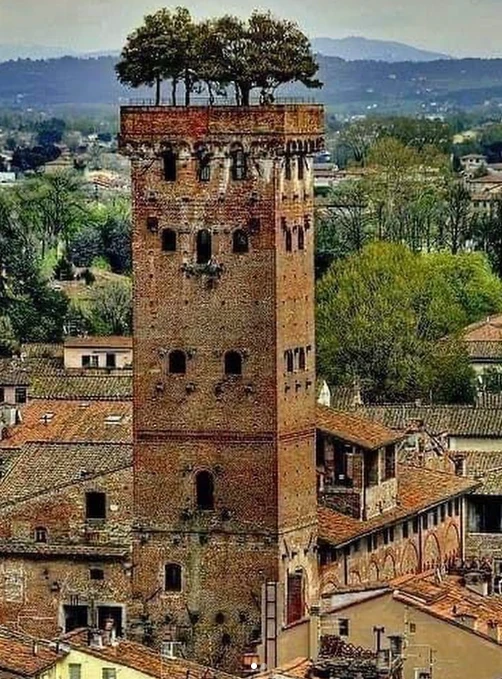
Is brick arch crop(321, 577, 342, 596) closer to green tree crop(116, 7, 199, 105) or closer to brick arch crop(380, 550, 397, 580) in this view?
brick arch crop(380, 550, 397, 580)

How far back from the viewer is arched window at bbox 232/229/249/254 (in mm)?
56312

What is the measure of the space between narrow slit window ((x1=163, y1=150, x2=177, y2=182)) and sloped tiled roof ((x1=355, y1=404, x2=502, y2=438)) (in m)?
21.4

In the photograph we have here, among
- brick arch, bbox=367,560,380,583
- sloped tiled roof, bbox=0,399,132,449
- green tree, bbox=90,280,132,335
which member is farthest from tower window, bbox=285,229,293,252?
green tree, bbox=90,280,132,335

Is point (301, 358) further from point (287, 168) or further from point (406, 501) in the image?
point (406, 501)

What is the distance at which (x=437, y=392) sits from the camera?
89.8 metres

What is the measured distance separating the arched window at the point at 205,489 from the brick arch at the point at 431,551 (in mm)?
6786

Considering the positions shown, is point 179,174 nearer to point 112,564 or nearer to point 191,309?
point 191,309

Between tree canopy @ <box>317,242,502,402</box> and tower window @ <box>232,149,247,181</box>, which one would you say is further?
tree canopy @ <box>317,242,502,402</box>

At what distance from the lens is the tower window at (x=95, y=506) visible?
58.0 metres

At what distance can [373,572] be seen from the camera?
59.6m

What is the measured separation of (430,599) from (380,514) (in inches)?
338

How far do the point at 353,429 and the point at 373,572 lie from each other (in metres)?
2.68

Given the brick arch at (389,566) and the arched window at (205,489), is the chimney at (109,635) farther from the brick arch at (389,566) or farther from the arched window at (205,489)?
the brick arch at (389,566)

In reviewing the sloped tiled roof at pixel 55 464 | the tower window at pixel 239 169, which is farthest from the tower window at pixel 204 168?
the sloped tiled roof at pixel 55 464
